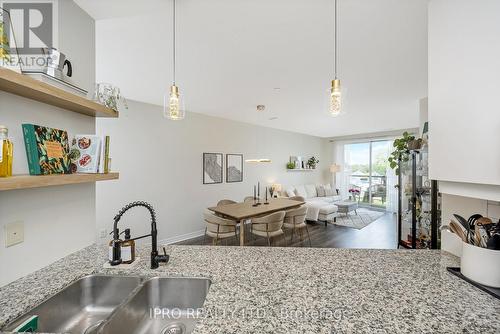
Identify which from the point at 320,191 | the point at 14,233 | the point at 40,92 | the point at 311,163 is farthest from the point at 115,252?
the point at 311,163

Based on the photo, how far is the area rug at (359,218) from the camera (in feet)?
17.5

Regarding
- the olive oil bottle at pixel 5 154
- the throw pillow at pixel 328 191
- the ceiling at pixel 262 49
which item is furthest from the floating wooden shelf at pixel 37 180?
the throw pillow at pixel 328 191

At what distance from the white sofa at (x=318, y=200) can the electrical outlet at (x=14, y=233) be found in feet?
16.1

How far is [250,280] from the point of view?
0.98m

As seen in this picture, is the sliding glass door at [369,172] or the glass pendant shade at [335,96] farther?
the sliding glass door at [369,172]

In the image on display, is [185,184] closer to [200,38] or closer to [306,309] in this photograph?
[200,38]

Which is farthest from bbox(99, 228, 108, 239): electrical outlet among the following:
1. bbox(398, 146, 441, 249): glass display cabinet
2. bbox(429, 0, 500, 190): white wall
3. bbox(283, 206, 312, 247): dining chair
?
bbox(398, 146, 441, 249): glass display cabinet

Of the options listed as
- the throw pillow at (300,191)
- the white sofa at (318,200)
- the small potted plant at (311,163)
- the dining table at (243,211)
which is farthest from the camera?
the small potted plant at (311,163)

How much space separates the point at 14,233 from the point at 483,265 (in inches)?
82.2

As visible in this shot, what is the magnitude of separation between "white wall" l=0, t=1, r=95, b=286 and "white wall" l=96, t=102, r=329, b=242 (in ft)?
7.02

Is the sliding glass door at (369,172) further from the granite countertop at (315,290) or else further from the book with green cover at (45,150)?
the book with green cover at (45,150)

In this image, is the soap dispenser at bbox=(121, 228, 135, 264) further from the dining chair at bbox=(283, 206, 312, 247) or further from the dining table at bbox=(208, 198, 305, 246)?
the dining chair at bbox=(283, 206, 312, 247)

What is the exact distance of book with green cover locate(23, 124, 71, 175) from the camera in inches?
37.3

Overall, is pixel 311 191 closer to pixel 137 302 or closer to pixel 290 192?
pixel 290 192
